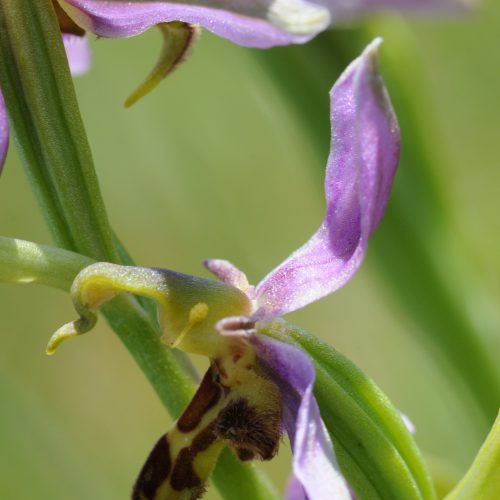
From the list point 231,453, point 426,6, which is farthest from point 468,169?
point 231,453

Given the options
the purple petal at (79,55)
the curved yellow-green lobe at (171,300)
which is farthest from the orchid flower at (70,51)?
the curved yellow-green lobe at (171,300)

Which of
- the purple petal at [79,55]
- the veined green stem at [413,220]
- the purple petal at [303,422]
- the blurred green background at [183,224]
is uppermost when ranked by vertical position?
the purple petal at [79,55]

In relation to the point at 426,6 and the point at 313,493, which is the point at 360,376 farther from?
the point at 426,6

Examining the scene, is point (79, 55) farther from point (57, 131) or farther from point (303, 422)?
point (303, 422)

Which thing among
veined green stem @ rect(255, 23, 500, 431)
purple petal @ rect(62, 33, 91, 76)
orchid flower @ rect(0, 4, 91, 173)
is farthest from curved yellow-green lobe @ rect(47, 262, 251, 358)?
veined green stem @ rect(255, 23, 500, 431)

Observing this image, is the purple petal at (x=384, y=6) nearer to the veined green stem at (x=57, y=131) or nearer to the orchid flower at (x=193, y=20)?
the orchid flower at (x=193, y=20)

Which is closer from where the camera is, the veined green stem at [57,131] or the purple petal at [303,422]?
the purple petal at [303,422]
